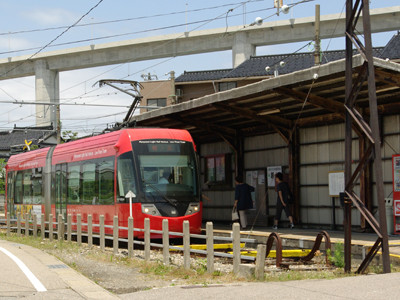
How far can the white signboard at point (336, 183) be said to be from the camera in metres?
18.6

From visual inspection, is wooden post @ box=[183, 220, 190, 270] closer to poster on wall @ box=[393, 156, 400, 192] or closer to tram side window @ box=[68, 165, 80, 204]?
poster on wall @ box=[393, 156, 400, 192]

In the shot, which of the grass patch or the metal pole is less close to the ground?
the metal pole

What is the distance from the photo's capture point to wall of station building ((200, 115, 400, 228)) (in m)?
17.2

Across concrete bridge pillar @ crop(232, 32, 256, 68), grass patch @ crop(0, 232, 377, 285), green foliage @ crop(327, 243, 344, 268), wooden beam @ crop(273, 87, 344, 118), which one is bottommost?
grass patch @ crop(0, 232, 377, 285)

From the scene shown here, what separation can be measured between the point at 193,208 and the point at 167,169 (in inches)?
50.1

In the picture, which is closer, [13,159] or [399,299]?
[399,299]

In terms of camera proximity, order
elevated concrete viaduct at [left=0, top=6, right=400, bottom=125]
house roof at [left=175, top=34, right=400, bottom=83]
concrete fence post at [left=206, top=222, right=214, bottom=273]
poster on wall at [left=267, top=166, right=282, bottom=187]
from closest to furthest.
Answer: concrete fence post at [left=206, top=222, right=214, bottom=273], poster on wall at [left=267, top=166, right=282, bottom=187], elevated concrete viaduct at [left=0, top=6, right=400, bottom=125], house roof at [left=175, top=34, right=400, bottom=83]

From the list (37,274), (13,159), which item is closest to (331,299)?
(37,274)

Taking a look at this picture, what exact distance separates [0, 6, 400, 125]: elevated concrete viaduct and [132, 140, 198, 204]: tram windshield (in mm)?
25900

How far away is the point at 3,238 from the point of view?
79.4 feet

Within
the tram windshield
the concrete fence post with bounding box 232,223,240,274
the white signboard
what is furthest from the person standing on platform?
the concrete fence post with bounding box 232,223,240,274

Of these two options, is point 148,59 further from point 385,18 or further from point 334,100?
point 334,100

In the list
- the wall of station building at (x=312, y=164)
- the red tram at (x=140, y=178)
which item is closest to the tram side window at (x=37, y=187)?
the red tram at (x=140, y=178)

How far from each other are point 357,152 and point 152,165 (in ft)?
18.5
